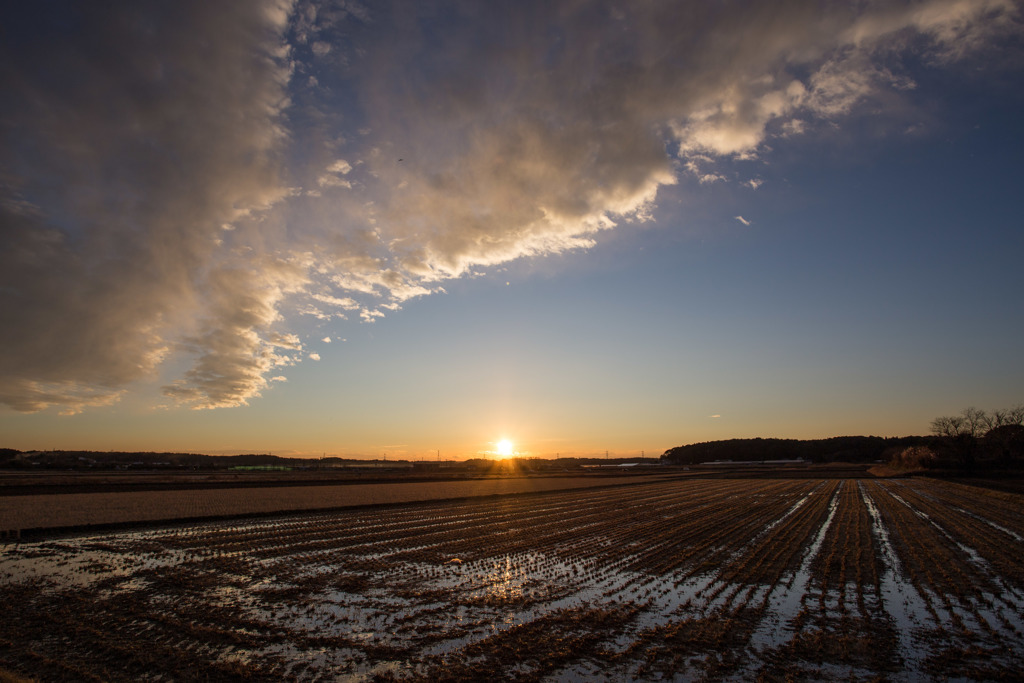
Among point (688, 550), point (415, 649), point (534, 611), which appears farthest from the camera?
point (688, 550)

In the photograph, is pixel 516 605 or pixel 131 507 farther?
pixel 131 507

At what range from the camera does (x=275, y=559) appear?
653 inches

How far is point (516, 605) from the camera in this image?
1151 cm

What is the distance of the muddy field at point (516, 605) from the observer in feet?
27.1

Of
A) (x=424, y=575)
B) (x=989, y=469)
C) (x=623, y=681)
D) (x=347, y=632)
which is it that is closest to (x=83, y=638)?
(x=347, y=632)

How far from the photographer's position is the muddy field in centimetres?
826

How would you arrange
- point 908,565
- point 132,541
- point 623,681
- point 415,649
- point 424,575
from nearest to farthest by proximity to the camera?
point 623,681 → point 415,649 → point 424,575 → point 908,565 → point 132,541

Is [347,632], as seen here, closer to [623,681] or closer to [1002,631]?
[623,681]

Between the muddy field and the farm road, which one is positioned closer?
the muddy field

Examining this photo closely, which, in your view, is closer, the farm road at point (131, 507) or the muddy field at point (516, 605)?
the muddy field at point (516, 605)

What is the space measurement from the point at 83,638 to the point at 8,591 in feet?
19.2

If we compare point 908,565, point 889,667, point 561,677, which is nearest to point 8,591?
point 561,677

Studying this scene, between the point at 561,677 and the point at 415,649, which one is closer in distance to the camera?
the point at 561,677

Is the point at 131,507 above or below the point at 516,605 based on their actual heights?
below
